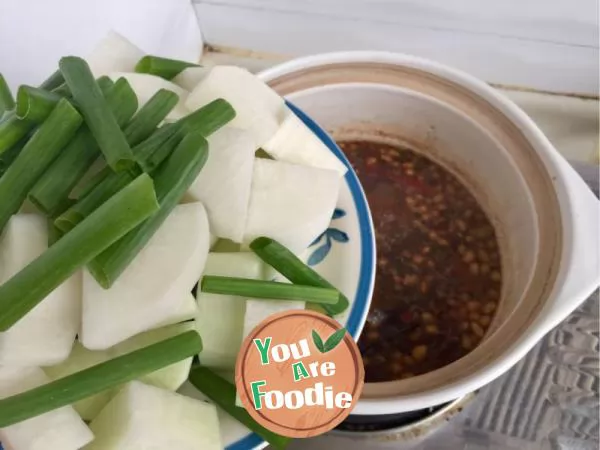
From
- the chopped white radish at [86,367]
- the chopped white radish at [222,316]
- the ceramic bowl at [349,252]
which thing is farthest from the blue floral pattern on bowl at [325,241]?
the chopped white radish at [86,367]

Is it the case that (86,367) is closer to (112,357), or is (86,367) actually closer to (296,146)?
(112,357)

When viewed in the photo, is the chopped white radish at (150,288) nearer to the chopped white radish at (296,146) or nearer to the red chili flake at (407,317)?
the chopped white radish at (296,146)

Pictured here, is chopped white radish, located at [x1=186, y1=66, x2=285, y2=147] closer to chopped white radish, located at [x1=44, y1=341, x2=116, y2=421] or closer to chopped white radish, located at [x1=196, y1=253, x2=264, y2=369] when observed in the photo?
chopped white radish, located at [x1=196, y1=253, x2=264, y2=369]

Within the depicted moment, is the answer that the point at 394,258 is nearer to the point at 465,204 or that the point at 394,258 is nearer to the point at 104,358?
the point at 465,204

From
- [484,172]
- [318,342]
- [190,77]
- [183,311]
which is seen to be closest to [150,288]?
[183,311]

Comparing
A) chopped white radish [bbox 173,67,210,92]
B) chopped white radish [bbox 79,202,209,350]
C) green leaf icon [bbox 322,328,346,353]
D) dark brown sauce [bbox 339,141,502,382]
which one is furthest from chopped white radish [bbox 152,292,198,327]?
dark brown sauce [bbox 339,141,502,382]

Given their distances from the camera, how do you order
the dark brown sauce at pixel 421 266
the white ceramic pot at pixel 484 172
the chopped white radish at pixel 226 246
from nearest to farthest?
the chopped white radish at pixel 226 246 → the white ceramic pot at pixel 484 172 → the dark brown sauce at pixel 421 266

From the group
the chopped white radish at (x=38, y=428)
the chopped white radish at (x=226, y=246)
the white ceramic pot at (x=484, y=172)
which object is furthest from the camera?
the white ceramic pot at (x=484, y=172)
